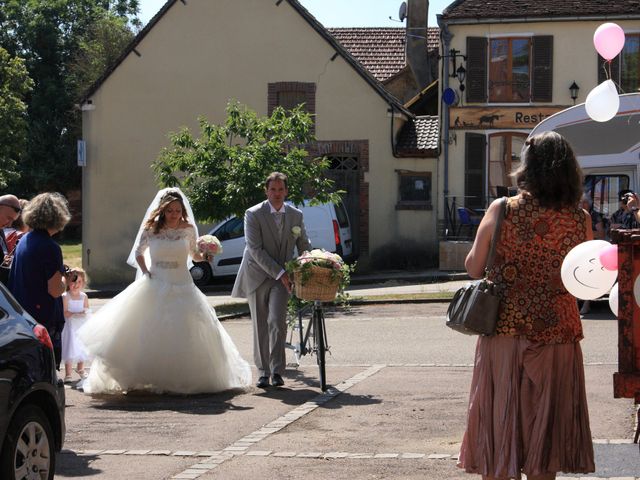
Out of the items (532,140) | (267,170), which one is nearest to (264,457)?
(532,140)

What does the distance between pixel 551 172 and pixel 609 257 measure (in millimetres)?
532

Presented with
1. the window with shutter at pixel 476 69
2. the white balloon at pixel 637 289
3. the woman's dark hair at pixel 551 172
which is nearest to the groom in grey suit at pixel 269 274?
the woman's dark hair at pixel 551 172

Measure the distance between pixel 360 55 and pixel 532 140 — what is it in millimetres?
32565

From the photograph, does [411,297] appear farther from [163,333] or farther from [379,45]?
[379,45]

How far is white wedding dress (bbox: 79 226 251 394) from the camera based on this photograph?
10.8m

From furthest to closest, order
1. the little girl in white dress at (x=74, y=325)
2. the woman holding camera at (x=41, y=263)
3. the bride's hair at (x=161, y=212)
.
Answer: the little girl in white dress at (x=74, y=325), the bride's hair at (x=161, y=212), the woman holding camera at (x=41, y=263)

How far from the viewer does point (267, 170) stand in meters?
22.2

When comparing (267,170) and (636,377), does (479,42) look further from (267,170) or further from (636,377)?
(636,377)

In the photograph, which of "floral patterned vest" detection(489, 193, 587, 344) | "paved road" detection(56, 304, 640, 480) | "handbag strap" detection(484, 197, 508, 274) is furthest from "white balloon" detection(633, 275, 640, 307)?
"paved road" detection(56, 304, 640, 480)

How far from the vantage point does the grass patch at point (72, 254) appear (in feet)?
→ 128

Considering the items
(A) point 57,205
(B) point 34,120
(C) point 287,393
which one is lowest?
(C) point 287,393

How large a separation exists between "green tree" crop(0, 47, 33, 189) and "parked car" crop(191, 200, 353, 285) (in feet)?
67.0

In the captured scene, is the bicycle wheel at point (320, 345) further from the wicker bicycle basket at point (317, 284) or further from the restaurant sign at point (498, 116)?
the restaurant sign at point (498, 116)

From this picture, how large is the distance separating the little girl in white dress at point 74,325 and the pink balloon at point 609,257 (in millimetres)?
7173
